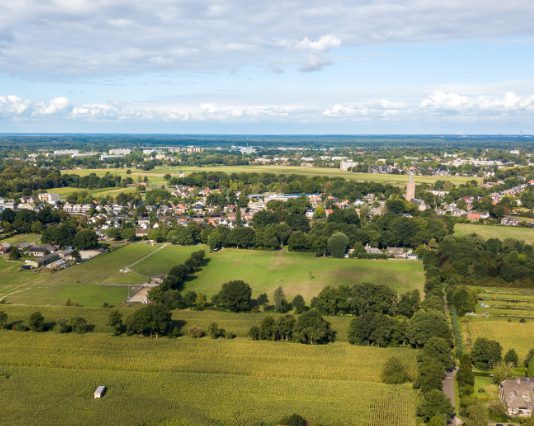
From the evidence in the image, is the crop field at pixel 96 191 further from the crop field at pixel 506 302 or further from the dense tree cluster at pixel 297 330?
the crop field at pixel 506 302

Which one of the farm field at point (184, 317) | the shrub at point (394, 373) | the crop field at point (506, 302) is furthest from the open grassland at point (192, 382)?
the crop field at point (506, 302)

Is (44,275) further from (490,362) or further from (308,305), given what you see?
(490,362)

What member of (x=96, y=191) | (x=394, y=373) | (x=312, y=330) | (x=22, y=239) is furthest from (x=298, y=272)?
(x=96, y=191)

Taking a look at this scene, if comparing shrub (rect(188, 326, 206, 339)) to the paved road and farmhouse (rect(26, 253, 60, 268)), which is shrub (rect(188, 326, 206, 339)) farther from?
farmhouse (rect(26, 253, 60, 268))

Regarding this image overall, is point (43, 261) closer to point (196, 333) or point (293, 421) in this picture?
point (196, 333)

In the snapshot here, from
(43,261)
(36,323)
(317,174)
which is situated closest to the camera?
(36,323)

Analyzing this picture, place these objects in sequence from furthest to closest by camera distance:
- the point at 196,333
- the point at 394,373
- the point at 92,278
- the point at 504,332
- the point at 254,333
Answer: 1. the point at 92,278
2. the point at 504,332
3. the point at 196,333
4. the point at 254,333
5. the point at 394,373

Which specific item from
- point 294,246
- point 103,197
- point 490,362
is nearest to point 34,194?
point 103,197
